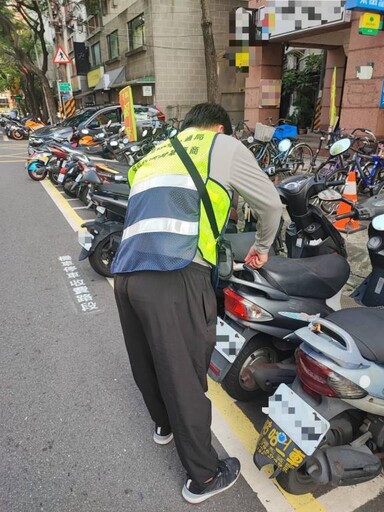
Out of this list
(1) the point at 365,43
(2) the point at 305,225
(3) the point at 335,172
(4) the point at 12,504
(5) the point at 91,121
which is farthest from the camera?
(5) the point at 91,121

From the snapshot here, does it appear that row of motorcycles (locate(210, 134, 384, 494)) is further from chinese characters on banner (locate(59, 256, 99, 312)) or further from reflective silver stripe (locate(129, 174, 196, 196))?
chinese characters on banner (locate(59, 256, 99, 312))

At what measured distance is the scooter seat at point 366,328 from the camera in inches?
64.7

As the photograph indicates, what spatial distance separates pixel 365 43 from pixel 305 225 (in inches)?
284

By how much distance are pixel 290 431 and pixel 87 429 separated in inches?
49.1

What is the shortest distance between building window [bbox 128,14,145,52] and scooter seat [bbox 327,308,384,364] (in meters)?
20.0

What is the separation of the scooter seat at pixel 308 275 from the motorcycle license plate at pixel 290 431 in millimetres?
651

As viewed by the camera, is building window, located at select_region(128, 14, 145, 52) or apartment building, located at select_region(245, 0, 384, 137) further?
building window, located at select_region(128, 14, 145, 52)

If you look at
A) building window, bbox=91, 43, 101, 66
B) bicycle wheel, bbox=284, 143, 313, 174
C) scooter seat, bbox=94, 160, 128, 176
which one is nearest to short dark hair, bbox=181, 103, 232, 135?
scooter seat, bbox=94, 160, 128, 176

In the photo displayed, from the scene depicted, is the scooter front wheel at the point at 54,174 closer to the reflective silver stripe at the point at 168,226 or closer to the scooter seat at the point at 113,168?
the scooter seat at the point at 113,168

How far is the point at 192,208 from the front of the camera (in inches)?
60.4

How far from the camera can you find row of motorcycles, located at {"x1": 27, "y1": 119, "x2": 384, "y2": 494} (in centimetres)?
162

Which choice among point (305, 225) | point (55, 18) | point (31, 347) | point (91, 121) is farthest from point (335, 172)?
point (55, 18)

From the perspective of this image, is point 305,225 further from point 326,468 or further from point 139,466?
point 139,466

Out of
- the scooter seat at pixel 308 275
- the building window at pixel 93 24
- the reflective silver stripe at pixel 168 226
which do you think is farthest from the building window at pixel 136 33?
the reflective silver stripe at pixel 168 226
